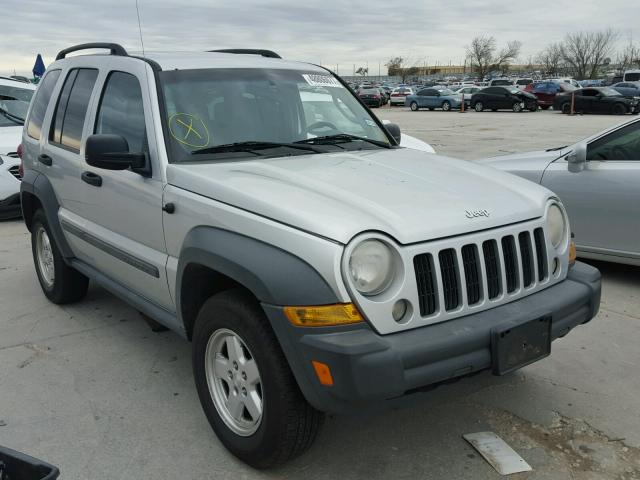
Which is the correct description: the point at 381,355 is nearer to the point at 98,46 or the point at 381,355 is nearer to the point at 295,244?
the point at 295,244

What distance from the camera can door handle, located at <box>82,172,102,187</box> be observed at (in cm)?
391

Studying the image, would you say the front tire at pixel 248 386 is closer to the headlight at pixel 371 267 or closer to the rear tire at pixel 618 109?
the headlight at pixel 371 267

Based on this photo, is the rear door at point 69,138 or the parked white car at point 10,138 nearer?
the rear door at point 69,138

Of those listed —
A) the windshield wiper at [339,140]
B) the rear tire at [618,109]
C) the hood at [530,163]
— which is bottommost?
the rear tire at [618,109]

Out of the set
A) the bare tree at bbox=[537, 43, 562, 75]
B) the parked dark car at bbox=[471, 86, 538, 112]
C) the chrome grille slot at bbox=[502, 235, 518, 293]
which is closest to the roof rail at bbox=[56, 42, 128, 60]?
the chrome grille slot at bbox=[502, 235, 518, 293]

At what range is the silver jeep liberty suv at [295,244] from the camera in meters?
2.44

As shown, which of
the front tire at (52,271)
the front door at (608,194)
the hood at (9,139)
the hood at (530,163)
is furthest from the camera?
the hood at (9,139)

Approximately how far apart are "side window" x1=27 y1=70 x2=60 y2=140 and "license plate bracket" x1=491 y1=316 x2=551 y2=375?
387 cm

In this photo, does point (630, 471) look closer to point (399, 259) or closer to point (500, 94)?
point (399, 259)

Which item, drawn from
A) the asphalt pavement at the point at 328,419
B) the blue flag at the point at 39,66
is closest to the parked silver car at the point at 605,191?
the asphalt pavement at the point at 328,419

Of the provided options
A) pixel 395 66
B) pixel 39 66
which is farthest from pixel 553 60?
pixel 39 66

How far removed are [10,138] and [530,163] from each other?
711 cm

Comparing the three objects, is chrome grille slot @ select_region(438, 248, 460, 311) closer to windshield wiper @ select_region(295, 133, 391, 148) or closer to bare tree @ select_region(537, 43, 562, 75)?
windshield wiper @ select_region(295, 133, 391, 148)

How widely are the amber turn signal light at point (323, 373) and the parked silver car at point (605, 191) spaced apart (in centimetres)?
387
